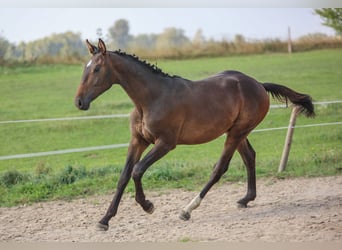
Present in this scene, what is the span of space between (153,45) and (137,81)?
120cm

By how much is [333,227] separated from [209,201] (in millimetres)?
1044

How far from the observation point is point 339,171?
514cm

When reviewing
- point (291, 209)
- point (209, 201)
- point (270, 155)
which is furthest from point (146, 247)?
point (270, 155)

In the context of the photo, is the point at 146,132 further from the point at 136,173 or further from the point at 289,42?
the point at 289,42

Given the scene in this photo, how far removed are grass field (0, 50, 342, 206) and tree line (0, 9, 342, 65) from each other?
78mm

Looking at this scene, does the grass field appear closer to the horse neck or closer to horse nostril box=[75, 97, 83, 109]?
the horse neck

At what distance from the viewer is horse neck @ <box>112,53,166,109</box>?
12.9ft

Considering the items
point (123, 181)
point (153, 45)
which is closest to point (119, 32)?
point (153, 45)

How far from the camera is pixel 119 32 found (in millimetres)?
4969

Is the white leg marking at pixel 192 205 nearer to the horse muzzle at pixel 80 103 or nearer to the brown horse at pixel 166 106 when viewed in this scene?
the brown horse at pixel 166 106

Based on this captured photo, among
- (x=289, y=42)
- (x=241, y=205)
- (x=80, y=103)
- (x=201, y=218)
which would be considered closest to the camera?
(x=80, y=103)

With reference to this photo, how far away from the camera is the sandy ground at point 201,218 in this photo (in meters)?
3.95

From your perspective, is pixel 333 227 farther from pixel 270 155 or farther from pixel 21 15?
pixel 21 15

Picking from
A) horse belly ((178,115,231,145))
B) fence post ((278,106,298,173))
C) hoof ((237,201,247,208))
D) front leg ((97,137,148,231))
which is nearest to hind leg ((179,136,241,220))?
horse belly ((178,115,231,145))
